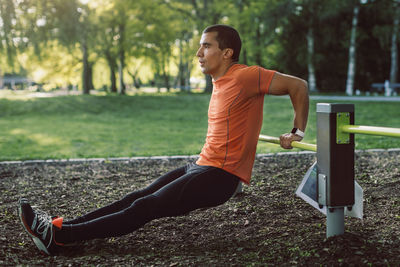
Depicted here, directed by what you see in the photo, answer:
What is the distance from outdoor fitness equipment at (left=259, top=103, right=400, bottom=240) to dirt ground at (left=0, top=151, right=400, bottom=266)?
0.20 m

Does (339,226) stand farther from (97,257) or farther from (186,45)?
(186,45)

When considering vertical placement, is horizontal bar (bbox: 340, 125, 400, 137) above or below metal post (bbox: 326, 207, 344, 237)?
above

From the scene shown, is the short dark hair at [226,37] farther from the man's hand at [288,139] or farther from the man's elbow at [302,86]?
the man's hand at [288,139]

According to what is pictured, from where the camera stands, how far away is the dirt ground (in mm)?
2682

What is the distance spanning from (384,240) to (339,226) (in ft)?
1.17

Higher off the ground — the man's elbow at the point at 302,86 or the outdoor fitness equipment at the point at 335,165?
the man's elbow at the point at 302,86

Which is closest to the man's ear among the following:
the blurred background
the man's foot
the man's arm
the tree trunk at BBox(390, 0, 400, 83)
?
the man's arm

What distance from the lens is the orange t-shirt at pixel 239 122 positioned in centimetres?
281

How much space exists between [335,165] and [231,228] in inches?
43.4

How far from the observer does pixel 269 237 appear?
3.09m

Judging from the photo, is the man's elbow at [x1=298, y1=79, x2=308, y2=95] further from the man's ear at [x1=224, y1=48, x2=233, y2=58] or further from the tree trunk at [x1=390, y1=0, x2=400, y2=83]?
the tree trunk at [x1=390, y1=0, x2=400, y2=83]

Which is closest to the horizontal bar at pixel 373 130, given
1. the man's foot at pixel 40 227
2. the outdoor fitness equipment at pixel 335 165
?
the outdoor fitness equipment at pixel 335 165

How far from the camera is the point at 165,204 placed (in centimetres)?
279

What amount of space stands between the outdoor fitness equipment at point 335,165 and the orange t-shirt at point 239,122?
417 mm
